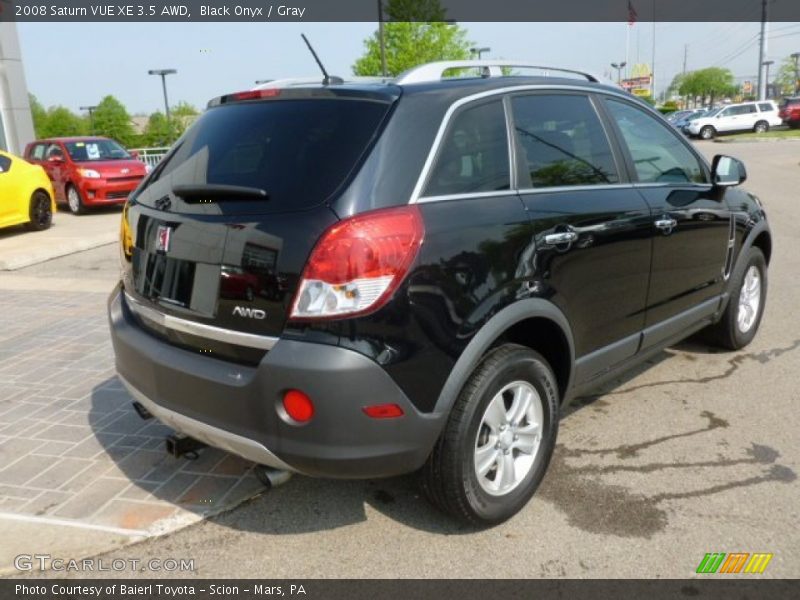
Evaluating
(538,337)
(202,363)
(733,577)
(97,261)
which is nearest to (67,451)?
(202,363)

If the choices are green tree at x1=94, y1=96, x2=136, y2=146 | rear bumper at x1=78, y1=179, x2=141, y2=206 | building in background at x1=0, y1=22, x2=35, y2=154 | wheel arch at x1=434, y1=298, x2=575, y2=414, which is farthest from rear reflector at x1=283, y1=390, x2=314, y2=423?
green tree at x1=94, y1=96, x2=136, y2=146

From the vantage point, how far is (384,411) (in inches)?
96.2

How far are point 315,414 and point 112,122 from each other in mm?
62445

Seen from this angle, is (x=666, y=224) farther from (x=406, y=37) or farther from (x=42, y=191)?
(x=406, y=37)

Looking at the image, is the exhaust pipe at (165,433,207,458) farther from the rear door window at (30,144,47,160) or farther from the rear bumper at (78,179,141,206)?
the rear door window at (30,144,47,160)

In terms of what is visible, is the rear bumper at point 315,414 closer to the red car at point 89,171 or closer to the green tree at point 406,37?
the red car at point 89,171

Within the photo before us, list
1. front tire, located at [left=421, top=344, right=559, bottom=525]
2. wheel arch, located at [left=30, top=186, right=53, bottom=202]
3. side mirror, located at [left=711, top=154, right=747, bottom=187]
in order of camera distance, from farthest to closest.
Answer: wheel arch, located at [left=30, top=186, right=53, bottom=202]
side mirror, located at [left=711, top=154, right=747, bottom=187]
front tire, located at [left=421, top=344, right=559, bottom=525]

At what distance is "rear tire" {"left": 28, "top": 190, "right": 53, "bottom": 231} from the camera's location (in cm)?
1155

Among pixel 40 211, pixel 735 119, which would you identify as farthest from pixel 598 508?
pixel 735 119

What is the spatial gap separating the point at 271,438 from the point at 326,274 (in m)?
0.62

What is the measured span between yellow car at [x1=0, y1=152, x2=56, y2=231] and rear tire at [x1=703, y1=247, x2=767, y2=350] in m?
10.3

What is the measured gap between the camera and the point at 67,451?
3688 mm

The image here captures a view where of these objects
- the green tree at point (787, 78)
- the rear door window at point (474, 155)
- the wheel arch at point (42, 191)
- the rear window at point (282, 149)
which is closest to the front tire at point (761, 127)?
the wheel arch at point (42, 191)

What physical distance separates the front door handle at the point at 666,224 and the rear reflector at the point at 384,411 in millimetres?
1978
